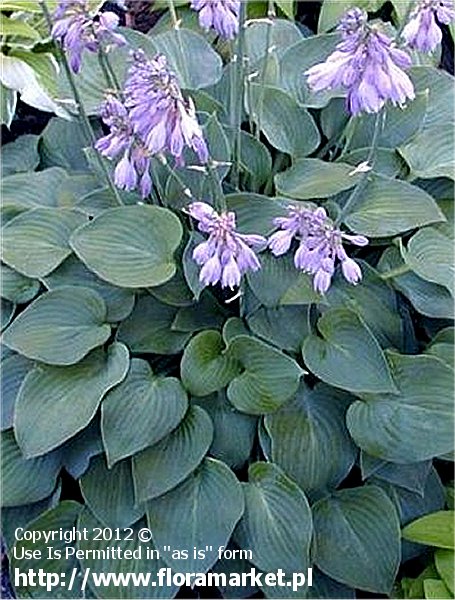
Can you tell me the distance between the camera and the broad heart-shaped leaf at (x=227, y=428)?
1.76 meters

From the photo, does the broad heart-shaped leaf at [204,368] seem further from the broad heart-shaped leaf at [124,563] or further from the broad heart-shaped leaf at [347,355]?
the broad heart-shaped leaf at [124,563]

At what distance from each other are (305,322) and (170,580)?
0.50 meters

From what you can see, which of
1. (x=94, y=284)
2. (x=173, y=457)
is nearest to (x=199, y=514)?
(x=173, y=457)

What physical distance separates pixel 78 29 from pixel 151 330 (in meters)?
0.54

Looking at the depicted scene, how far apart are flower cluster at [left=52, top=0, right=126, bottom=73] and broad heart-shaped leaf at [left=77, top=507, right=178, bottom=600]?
2.63ft

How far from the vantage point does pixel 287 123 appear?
6.45 feet

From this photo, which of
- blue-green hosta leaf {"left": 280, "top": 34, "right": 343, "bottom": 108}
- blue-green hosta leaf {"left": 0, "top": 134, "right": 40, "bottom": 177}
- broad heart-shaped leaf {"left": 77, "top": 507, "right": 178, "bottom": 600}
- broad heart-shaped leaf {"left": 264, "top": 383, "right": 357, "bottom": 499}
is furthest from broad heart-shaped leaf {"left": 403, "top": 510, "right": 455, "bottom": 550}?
blue-green hosta leaf {"left": 0, "top": 134, "right": 40, "bottom": 177}

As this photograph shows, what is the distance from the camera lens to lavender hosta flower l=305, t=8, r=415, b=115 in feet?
4.47

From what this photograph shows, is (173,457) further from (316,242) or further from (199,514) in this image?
(316,242)

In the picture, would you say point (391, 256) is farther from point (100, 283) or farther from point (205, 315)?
point (100, 283)

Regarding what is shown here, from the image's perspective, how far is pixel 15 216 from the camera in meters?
1.99

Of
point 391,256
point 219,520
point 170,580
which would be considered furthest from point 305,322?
point 170,580

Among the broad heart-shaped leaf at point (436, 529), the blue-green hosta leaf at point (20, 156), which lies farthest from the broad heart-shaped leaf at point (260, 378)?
the blue-green hosta leaf at point (20, 156)

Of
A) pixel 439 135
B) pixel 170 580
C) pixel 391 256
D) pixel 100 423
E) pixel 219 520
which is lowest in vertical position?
pixel 170 580
